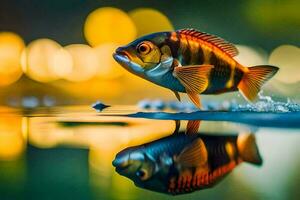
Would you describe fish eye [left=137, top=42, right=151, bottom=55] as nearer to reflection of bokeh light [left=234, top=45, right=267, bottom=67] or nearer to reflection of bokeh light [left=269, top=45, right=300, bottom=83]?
reflection of bokeh light [left=234, top=45, right=267, bottom=67]

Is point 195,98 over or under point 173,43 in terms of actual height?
under

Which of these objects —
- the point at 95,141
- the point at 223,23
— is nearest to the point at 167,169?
the point at 95,141

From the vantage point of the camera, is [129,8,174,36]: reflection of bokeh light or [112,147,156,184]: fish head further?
[129,8,174,36]: reflection of bokeh light

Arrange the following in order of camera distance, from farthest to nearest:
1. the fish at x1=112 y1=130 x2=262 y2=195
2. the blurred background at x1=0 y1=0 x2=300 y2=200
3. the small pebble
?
the small pebble, the blurred background at x1=0 y1=0 x2=300 y2=200, the fish at x1=112 y1=130 x2=262 y2=195

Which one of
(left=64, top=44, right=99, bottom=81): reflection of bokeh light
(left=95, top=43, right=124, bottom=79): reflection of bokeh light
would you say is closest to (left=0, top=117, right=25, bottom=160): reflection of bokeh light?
(left=64, top=44, right=99, bottom=81): reflection of bokeh light

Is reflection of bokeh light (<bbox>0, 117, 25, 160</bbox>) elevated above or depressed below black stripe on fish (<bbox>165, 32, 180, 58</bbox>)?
below

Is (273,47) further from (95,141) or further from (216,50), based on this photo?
(95,141)

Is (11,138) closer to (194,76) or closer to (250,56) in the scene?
(194,76)

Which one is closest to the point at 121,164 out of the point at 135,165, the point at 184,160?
the point at 135,165
